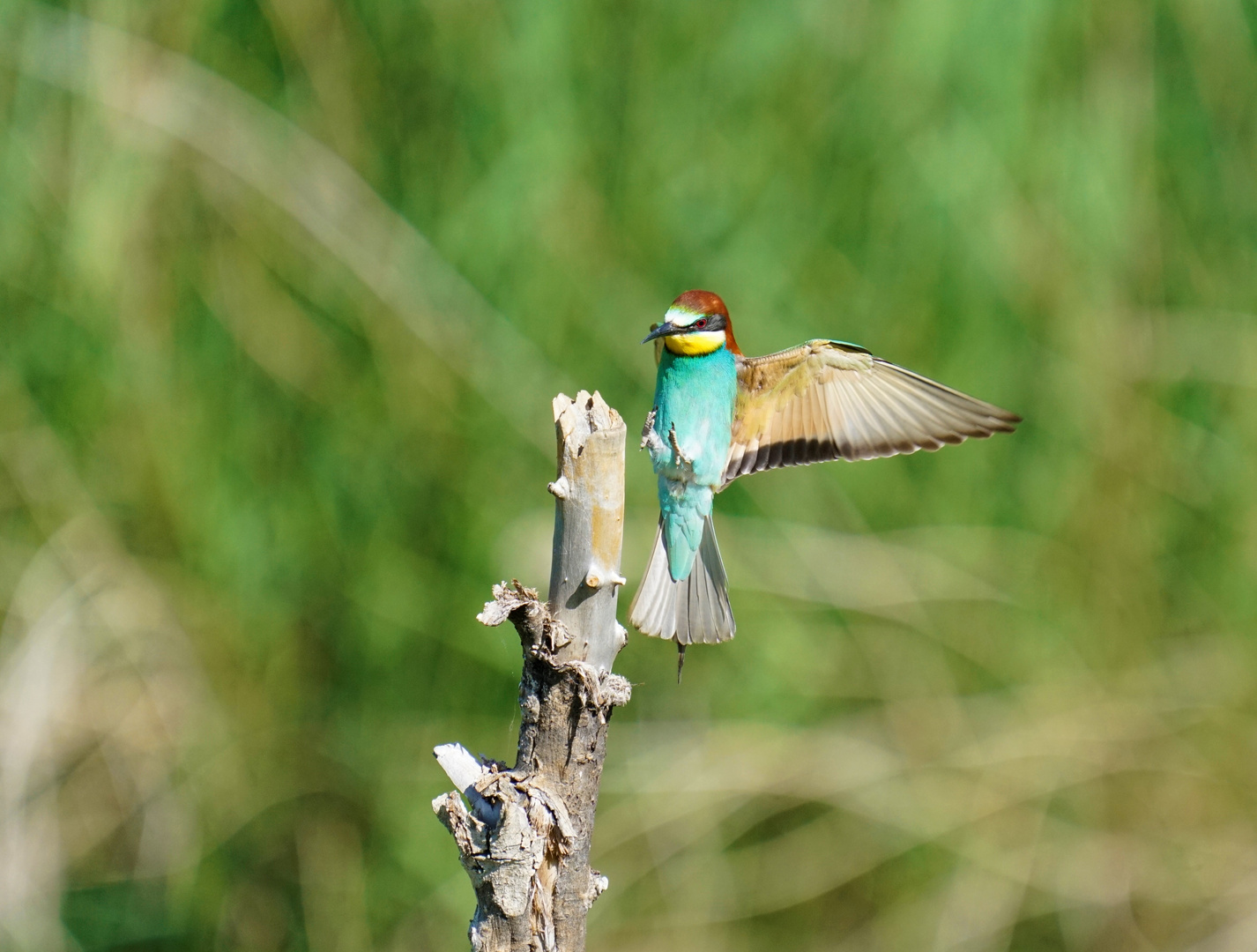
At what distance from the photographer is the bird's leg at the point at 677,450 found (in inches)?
48.0

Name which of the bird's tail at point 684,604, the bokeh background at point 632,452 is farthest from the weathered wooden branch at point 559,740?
the bokeh background at point 632,452

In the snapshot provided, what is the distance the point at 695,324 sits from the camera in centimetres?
122

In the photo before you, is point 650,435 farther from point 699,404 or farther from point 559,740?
point 559,740

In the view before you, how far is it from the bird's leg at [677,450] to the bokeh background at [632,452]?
1.53 ft

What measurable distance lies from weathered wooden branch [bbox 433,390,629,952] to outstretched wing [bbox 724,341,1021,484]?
1.40 feet

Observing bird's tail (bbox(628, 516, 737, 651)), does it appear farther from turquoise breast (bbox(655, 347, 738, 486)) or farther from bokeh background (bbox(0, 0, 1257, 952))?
bokeh background (bbox(0, 0, 1257, 952))

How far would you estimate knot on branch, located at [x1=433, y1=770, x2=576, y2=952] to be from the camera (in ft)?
2.60

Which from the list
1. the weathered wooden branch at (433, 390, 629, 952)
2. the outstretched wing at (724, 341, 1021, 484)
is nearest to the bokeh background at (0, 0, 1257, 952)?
the outstretched wing at (724, 341, 1021, 484)

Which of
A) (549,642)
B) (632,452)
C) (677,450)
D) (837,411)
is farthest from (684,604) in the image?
(632,452)

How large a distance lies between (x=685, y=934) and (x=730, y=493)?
2.38ft

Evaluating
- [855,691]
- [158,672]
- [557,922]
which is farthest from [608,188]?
[557,922]

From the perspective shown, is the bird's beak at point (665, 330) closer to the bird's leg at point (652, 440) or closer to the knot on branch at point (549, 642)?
the bird's leg at point (652, 440)

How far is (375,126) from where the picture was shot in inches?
67.7

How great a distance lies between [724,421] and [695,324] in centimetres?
12
